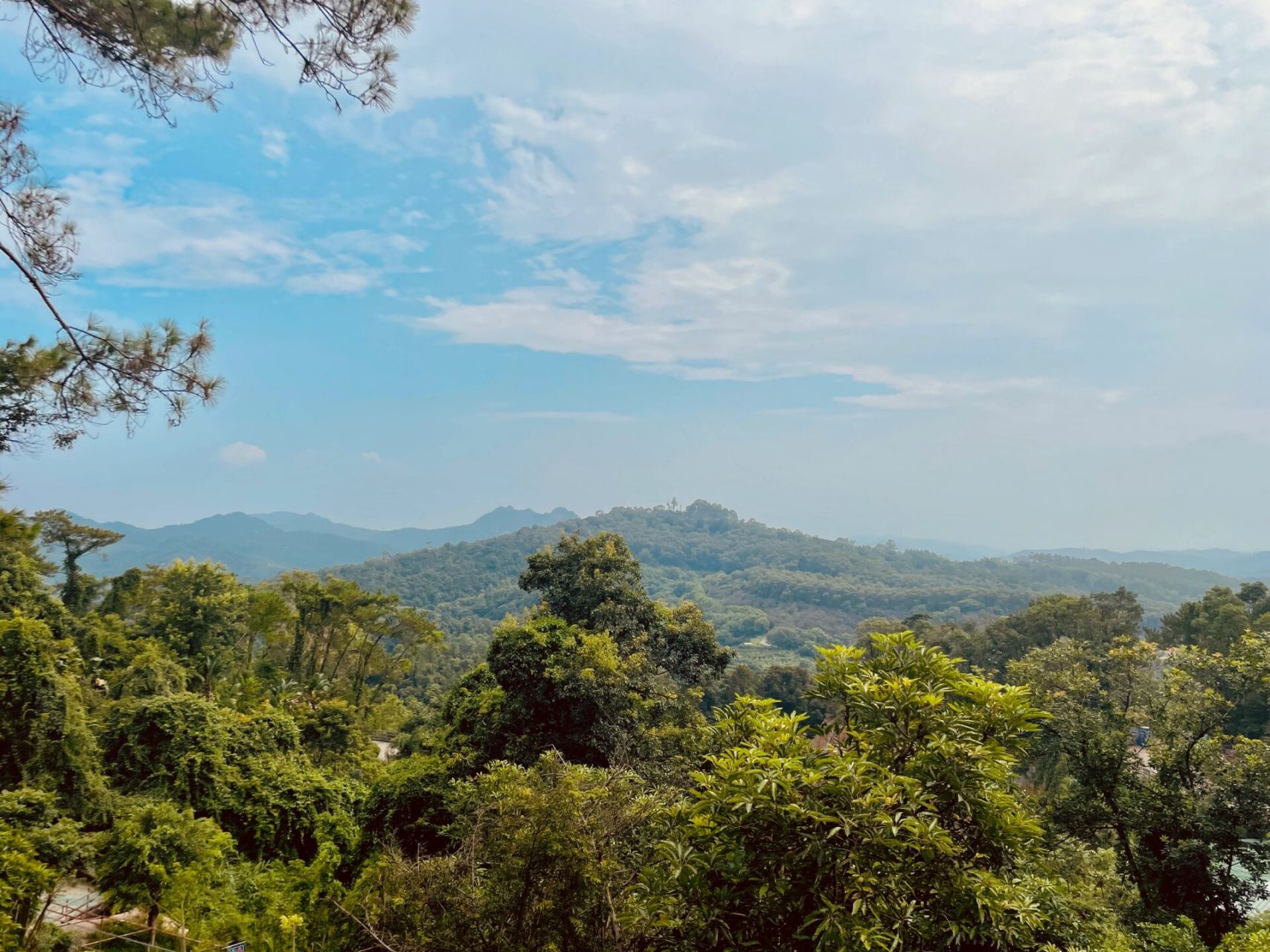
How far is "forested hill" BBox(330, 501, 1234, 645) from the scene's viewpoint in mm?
105312

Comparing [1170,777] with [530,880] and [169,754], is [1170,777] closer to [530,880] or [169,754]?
[530,880]

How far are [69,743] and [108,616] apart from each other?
35.7 feet

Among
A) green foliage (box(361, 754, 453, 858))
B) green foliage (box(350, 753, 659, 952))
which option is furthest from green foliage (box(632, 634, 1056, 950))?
green foliage (box(361, 754, 453, 858))

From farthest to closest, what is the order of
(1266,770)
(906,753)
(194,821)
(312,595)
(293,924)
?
(312,595) < (194,821) < (1266,770) < (293,924) < (906,753)

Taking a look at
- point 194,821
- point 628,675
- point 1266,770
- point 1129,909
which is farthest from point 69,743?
point 1266,770

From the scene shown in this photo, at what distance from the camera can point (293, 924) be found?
527cm

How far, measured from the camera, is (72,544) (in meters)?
19.1

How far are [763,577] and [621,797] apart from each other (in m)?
129

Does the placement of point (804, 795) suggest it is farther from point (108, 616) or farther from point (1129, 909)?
point (108, 616)

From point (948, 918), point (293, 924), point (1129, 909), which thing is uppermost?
point (948, 918)

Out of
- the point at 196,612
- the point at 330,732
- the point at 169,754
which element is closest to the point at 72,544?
the point at 196,612

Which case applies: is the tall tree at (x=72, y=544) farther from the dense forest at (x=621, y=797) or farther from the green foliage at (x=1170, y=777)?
the green foliage at (x=1170, y=777)

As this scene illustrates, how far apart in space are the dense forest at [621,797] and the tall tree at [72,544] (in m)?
1.03

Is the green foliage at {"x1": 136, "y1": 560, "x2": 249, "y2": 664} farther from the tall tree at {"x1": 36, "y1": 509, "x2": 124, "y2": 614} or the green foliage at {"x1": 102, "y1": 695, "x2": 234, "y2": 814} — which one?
the green foliage at {"x1": 102, "y1": 695, "x2": 234, "y2": 814}
